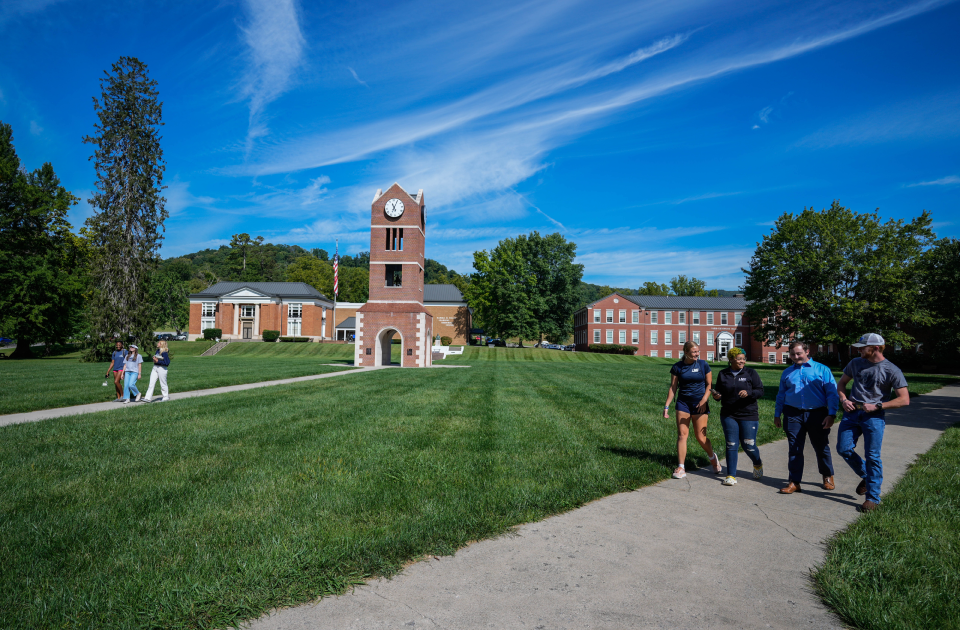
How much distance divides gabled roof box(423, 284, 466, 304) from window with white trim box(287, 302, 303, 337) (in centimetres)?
1822

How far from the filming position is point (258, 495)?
5680 mm

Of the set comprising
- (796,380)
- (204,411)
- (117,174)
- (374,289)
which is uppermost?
(117,174)

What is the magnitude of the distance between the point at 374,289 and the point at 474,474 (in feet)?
95.0

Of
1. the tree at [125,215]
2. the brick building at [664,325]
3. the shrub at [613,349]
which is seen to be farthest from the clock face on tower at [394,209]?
the brick building at [664,325]

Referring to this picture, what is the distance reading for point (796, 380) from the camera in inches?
274

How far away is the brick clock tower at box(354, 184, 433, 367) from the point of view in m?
34.1

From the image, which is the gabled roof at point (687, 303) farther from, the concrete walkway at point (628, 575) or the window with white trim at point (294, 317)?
the concrete walkway at point (628, 575)

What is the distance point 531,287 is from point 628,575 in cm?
6713

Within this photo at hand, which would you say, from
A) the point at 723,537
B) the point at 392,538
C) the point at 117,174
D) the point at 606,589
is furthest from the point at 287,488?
the point at 117,174

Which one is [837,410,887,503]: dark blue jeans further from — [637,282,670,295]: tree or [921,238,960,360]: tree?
[637,282,670,295]: tree

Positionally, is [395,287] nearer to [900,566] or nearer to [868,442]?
[868,442]

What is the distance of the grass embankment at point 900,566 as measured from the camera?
3.47 meters

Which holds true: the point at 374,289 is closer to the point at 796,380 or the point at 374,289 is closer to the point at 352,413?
the point at 352,413

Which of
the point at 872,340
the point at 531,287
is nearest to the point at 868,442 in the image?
the point at 872,340
